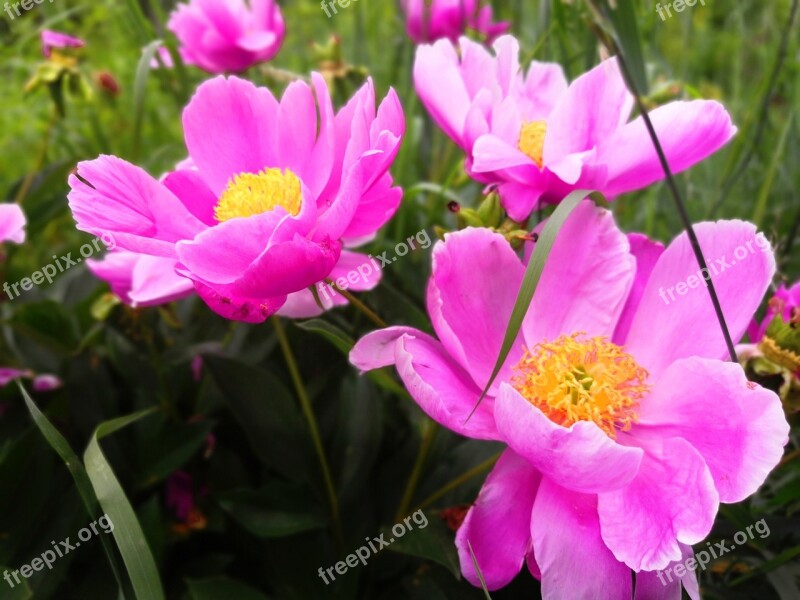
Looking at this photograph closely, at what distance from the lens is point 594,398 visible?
0.48 meters

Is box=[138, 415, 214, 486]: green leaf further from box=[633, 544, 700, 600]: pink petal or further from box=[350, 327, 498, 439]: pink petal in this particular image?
box=[633, 544, 700, 600]: pink petal

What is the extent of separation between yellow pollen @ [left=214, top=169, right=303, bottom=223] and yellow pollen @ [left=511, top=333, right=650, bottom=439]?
0.66ft

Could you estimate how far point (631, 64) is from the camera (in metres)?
0.60

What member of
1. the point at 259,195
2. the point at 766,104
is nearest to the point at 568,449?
the point at 259,195

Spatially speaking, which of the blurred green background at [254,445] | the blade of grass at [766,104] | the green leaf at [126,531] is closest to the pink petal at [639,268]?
the blurred green background at [254,445]

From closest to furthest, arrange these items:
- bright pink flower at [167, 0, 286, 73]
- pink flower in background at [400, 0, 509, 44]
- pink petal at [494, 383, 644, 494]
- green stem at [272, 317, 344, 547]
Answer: pink petal at [494, 383, 644, 494]
green stem at [272, 317, 344, 547]
bright pink flower at [167, 0, 286, 73]
pink flower in background at [400, 0, 509, 44]

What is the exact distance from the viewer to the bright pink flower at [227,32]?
2.75 feet

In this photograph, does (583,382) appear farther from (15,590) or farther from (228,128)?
(15,590)

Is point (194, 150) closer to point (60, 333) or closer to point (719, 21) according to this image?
point (60, 333)

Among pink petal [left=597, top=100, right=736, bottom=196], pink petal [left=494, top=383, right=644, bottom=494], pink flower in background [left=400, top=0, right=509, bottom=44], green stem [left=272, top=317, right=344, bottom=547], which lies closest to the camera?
pink petal [left=494, top=383, right=644, bottom=494]

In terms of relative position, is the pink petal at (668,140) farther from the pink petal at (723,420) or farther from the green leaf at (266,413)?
the green leaf at (266,413)

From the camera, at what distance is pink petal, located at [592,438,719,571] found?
0.38 m

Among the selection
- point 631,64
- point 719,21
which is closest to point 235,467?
point 631,64

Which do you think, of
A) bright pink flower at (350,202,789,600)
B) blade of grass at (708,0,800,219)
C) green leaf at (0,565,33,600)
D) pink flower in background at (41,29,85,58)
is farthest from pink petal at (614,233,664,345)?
pink flower in background at (41,29,85,58)
